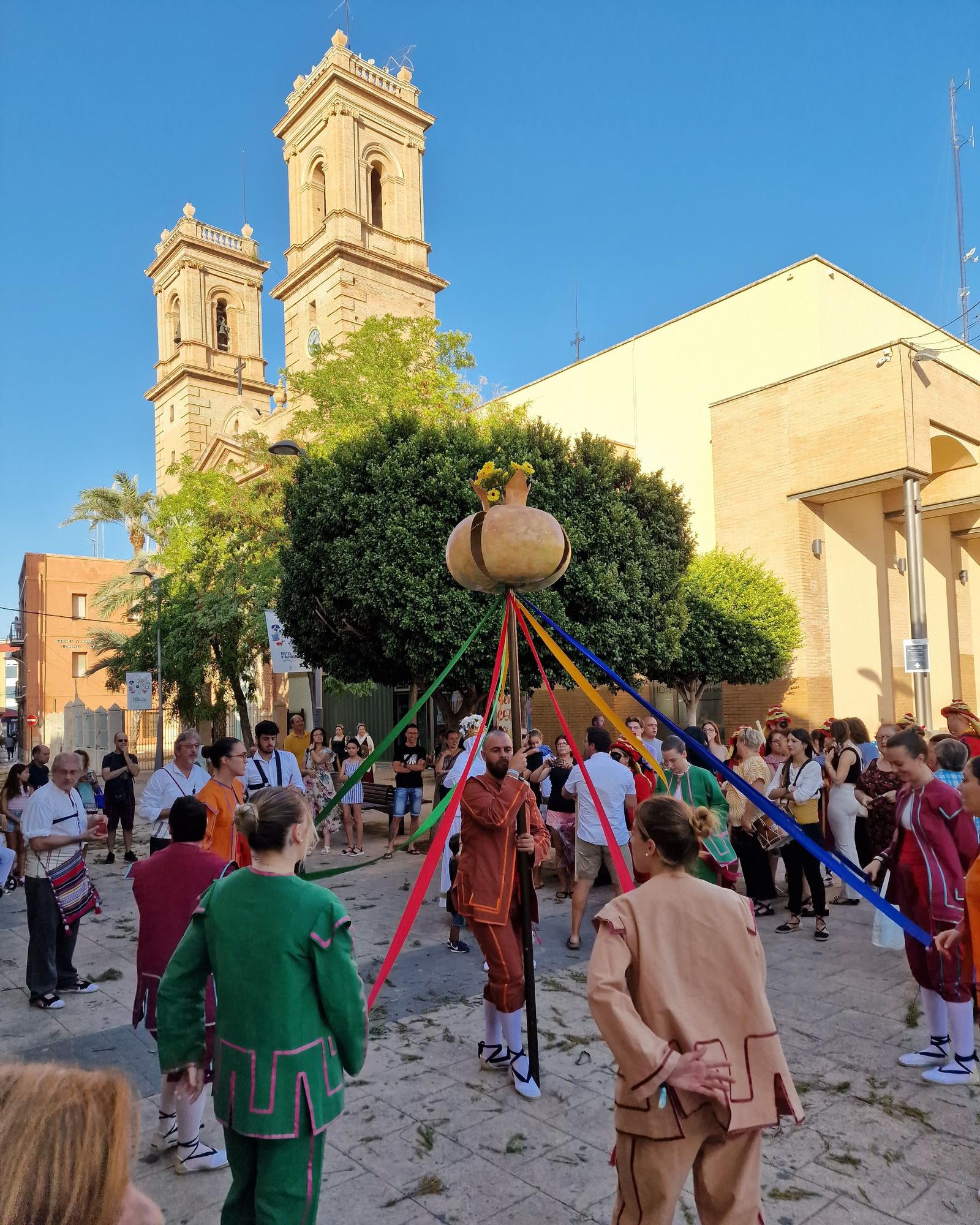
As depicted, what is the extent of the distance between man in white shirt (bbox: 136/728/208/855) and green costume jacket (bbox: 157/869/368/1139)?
3.20 m

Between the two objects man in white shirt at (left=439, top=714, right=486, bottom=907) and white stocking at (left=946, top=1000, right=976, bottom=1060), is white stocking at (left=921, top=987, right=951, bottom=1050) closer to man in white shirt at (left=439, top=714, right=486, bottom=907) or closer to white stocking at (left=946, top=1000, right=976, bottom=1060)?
white stocking at (left=946, top=1000, right=976, bottom=1060)

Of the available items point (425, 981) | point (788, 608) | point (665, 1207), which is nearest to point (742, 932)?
point (665, 1207)

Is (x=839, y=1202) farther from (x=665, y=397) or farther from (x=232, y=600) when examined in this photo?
(x=665, y=397)

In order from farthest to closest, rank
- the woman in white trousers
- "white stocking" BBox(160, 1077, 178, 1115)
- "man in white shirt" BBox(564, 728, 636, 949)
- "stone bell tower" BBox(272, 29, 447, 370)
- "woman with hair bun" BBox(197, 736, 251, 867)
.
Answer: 1. "stone bell tower" BBox(272, 29, 447, 370)
2. the woman in white trousers
3. "man in white shirt" BBox(564, 728, 636, 949)
4. "woman with hair bun" BBox(197, 736, 251, 867)
5. "white stocking" BBox(160, 1077, 178, 1115)

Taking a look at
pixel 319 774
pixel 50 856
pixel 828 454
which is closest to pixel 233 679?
pixel 319 774

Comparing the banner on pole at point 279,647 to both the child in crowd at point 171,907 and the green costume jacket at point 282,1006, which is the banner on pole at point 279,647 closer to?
the child in crowd at point 171,907

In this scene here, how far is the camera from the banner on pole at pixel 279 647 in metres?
14.6

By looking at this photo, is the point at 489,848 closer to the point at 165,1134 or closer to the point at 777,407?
the point at 165,1134

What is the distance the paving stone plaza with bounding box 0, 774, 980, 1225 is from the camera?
3383 millimetres

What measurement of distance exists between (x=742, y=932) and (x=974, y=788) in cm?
183

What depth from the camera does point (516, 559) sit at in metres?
4.44

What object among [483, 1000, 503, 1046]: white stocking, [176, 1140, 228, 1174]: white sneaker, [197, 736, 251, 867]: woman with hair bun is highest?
[197, 736, 251, 867]: woman with hair bun

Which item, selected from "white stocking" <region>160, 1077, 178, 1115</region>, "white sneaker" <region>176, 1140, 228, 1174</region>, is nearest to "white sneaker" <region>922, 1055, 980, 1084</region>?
"white sneaker" <region>176, 1140, 228, 1174</region>

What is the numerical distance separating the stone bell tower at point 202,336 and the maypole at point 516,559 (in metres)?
36.4
